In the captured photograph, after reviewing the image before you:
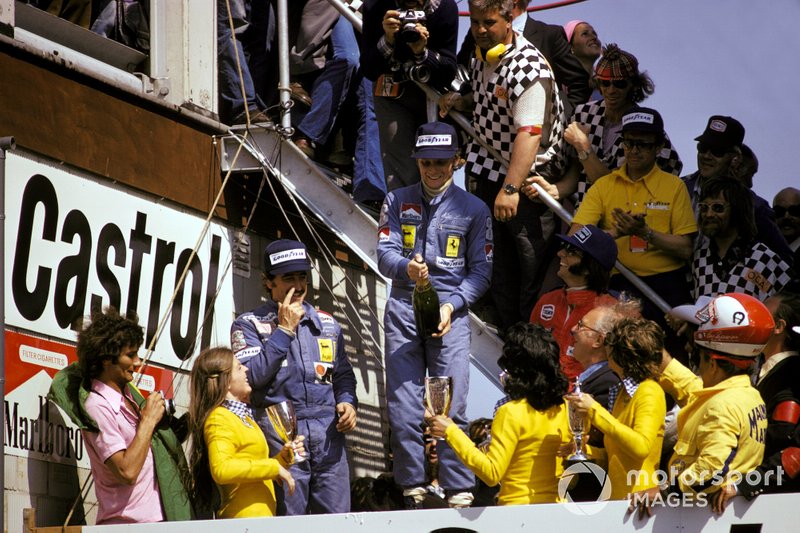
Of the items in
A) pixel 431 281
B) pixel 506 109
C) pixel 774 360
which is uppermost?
pixel 506 109

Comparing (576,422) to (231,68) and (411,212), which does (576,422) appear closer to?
(411,212)

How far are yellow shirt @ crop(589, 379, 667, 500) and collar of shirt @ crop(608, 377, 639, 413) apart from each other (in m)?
0.05

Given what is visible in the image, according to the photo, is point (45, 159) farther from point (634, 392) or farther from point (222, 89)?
Answer: point (634, 392)

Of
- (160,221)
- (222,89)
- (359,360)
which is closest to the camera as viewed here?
(160,221)

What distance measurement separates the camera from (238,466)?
260 inches

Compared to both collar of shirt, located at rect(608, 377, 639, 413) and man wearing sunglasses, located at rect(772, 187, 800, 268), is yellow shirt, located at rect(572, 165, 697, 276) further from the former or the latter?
collar of shirt, located at rect(608, 377, 639, 413)

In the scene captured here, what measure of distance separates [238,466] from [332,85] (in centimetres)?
404

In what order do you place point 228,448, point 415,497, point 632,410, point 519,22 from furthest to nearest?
point 519,22
point 415,497
point 228,448
point 632,410

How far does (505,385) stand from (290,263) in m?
2.15

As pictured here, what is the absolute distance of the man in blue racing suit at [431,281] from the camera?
7.54 m

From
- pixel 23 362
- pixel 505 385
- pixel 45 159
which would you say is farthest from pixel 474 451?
pixel 45 159

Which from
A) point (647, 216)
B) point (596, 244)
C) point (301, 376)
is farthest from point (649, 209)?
point (301, 376)

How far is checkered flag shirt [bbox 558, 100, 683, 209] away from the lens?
27.9 feet

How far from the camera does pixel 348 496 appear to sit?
310 inches
